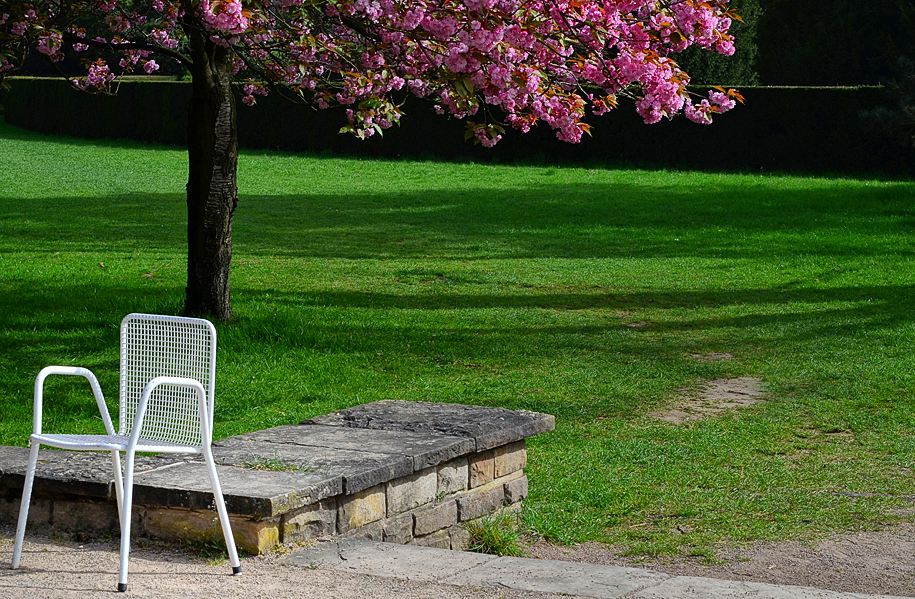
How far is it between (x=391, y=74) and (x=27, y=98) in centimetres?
3843

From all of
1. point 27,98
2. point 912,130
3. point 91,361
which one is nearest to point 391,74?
point 91,361

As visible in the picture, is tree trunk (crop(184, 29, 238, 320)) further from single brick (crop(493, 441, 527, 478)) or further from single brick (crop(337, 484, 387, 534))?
single brick (crop(337, 484, 387, 534))

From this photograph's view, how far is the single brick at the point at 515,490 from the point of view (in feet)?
17.5

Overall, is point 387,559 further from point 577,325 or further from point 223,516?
point 577,325

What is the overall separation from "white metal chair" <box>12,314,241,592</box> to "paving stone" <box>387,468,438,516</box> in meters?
0.87

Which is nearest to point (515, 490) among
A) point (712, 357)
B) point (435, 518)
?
point (435, 518)

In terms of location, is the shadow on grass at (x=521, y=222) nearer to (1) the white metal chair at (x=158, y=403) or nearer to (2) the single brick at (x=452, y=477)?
(2) the single brick at (x=452, y=477)

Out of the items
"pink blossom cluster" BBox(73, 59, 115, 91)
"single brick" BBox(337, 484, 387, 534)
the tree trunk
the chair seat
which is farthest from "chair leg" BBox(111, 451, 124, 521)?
"pink blossom cluster" BBox(73, 59, 115, 91)

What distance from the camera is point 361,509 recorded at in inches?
174

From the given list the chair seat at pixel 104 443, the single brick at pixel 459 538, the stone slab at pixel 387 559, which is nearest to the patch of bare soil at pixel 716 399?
the single brick at pixel 459 538

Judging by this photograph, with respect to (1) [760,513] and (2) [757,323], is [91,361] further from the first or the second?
(2) [757,323]

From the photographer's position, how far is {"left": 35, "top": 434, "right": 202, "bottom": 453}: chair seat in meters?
3.61

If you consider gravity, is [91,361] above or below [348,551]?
below

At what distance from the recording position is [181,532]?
4145mm
